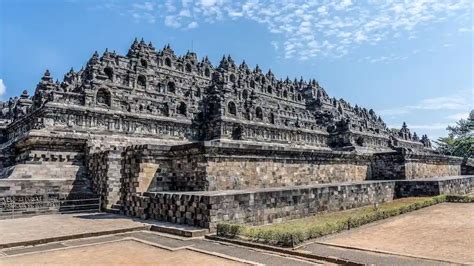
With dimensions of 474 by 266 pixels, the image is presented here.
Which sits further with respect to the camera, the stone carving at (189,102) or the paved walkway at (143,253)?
the stone carving at (189,102)

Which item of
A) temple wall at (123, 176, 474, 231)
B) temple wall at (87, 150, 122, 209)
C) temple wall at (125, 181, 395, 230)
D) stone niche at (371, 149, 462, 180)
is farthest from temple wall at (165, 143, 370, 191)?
stone niche at (371, 149, 462, 180)

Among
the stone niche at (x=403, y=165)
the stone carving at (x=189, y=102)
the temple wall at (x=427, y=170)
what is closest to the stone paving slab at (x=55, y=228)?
the stone carving at (x=189, y=102)

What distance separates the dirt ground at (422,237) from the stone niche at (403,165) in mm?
9469

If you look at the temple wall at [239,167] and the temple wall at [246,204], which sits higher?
the temple wall at [239,167]

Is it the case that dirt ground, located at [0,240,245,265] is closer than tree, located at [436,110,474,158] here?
Yes

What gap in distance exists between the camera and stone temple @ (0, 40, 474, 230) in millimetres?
12758

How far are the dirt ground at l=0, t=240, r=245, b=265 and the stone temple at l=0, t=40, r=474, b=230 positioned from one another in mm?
2300

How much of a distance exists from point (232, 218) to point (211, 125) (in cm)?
2197

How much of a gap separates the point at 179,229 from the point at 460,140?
193 ft

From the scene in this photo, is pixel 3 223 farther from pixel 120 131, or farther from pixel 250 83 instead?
pixel 250 83

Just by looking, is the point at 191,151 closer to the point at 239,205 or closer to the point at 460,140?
the point at 239,205

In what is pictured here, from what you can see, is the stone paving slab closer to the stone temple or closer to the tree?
the stone temple

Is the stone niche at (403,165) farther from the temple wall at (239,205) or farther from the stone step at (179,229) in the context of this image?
the stone step at (179,229)

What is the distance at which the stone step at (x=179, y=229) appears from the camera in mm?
9106
